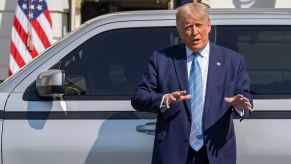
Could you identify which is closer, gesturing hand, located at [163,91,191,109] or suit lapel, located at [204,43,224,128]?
gesturing hand, located at [163,91,191,109]

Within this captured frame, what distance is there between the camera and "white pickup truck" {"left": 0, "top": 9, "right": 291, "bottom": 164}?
3793 mm

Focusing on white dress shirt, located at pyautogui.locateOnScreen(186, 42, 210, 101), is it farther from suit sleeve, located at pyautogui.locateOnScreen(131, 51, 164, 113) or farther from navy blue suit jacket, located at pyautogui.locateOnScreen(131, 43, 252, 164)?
suit sleeve, located at pyautogui.locateOnScreen(131, 51, 164, 113)

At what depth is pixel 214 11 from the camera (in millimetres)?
4113

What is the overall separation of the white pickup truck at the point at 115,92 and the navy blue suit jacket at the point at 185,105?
1.47ft

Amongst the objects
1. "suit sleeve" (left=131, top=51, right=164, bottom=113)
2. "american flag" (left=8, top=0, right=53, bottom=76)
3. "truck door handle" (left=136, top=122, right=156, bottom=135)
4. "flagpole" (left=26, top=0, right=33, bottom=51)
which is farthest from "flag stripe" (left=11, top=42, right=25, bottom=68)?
"suit sleeve" (left=131, top=51, right=164, bottom=113)

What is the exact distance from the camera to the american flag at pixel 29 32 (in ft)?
28.7

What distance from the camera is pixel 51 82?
372 centimetres

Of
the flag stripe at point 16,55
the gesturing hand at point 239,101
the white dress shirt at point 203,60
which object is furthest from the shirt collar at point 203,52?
the flag stripe at point 16,55

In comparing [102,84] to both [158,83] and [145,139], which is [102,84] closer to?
[145,139]

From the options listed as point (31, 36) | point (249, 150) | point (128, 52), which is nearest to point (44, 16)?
point (31, 36)

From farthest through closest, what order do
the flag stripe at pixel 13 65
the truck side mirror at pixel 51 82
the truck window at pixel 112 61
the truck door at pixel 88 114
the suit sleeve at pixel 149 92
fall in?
1. the flag stripe at pixel 13 65
2. the truck window at pixel 112 61
3. the truck door at pixel 88 114
4. the truck side mirror at pixel 51 82
5. the suit sleeve at pixel 149 92

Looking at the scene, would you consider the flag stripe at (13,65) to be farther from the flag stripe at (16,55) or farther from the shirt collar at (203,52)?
the shirt collar at (203,52)

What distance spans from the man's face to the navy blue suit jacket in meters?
0.10

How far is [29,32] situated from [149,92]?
568cm
